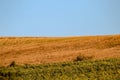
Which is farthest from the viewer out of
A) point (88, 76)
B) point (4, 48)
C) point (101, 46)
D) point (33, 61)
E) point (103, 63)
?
point (4, 48)

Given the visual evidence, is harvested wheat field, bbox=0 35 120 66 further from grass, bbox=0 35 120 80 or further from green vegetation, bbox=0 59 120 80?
green vegetation, bbox=0 59 120 80

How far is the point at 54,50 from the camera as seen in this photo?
41.3 m

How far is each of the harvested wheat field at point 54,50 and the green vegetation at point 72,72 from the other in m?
6.67

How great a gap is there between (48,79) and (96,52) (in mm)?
12793

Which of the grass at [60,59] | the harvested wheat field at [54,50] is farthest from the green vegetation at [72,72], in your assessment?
the harvested wheat field at [54,50]

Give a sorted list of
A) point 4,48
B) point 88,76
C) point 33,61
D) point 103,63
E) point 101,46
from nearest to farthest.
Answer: point 88,76
point 103,63
point 33,61
point 101,46
point 4,48

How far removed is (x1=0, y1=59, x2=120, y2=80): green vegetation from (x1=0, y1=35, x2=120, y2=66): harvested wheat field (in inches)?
262

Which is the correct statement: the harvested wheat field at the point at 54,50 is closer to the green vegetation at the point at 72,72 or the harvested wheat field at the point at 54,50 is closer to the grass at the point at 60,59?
the grass at the point at 60,59

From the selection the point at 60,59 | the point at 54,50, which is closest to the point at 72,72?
the point at 60,59

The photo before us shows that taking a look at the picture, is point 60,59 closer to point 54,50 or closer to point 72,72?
point 54,50

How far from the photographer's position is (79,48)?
41562mm

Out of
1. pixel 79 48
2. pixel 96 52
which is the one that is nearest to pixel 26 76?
pixel 96 52

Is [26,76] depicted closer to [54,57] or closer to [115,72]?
[115,72]

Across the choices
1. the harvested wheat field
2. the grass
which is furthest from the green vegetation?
the harvested wheat field
